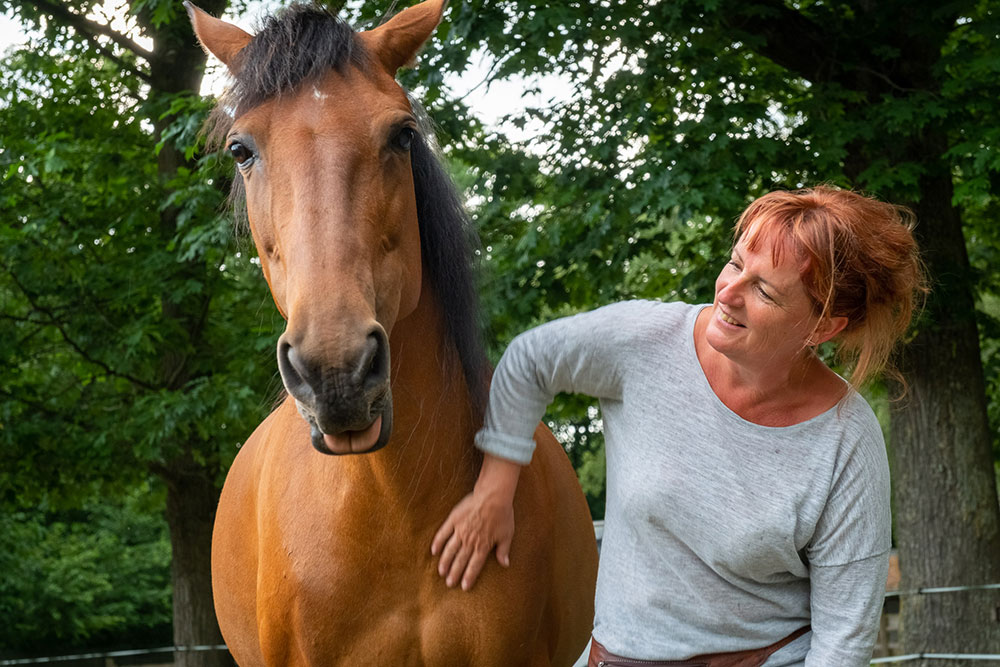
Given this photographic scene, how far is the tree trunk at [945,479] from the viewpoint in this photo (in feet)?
25.9

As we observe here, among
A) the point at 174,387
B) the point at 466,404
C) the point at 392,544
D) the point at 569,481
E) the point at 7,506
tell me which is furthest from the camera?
the point at 7,506

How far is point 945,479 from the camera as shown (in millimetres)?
7992

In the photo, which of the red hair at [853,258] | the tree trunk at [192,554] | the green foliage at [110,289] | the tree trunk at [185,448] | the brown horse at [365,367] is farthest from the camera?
the tree trunk at [192,554]

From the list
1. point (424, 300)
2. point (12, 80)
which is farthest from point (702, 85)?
point (12, 80)

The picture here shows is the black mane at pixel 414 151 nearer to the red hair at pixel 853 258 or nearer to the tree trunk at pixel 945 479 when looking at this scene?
the red hair at pixel 853 258

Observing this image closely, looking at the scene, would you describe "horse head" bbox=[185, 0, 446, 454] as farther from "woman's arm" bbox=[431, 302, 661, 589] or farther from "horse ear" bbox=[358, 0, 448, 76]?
"woman's arm" bbox=[431, 302, 661, 589]

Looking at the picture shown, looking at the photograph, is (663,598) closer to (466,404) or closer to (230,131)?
(466,404)

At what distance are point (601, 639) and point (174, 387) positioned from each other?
7632 mm

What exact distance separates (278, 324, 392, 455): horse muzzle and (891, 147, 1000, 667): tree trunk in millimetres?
6511

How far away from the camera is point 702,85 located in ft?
24.4

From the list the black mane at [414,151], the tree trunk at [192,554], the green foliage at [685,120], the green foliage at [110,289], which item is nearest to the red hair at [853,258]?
the black mane at [414,151]

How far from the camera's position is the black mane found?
2.45 metres

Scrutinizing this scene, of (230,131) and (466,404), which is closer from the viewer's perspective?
(230,131)

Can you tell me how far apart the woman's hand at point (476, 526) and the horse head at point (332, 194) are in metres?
0.46
